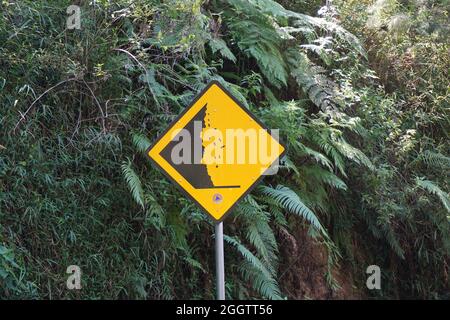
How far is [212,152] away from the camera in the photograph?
386 cm

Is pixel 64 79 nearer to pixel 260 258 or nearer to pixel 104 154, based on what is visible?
pixel 104 154

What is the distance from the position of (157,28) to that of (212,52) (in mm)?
808

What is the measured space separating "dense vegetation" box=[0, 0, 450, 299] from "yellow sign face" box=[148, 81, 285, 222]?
52.1 inches

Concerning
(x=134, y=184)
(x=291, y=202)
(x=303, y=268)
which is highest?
(x=291, y=202)

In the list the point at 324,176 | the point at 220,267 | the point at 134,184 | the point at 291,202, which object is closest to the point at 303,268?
the point at 291,202

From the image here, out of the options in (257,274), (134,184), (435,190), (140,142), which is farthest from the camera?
(435,190)

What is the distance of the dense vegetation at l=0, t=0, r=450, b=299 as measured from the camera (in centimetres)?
499

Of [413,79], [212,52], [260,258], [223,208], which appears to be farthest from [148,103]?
[413,79]

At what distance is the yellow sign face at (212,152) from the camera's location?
150 inches

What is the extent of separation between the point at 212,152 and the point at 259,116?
93.9 inches

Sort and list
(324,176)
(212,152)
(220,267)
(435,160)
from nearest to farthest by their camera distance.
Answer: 1. (220,267)
2. (212,152)
3. (324,176)
4. (435,160)

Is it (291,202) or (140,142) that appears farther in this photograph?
(291,202)

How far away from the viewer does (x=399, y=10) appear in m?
8.22

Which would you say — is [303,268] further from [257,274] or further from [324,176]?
[324,176]
